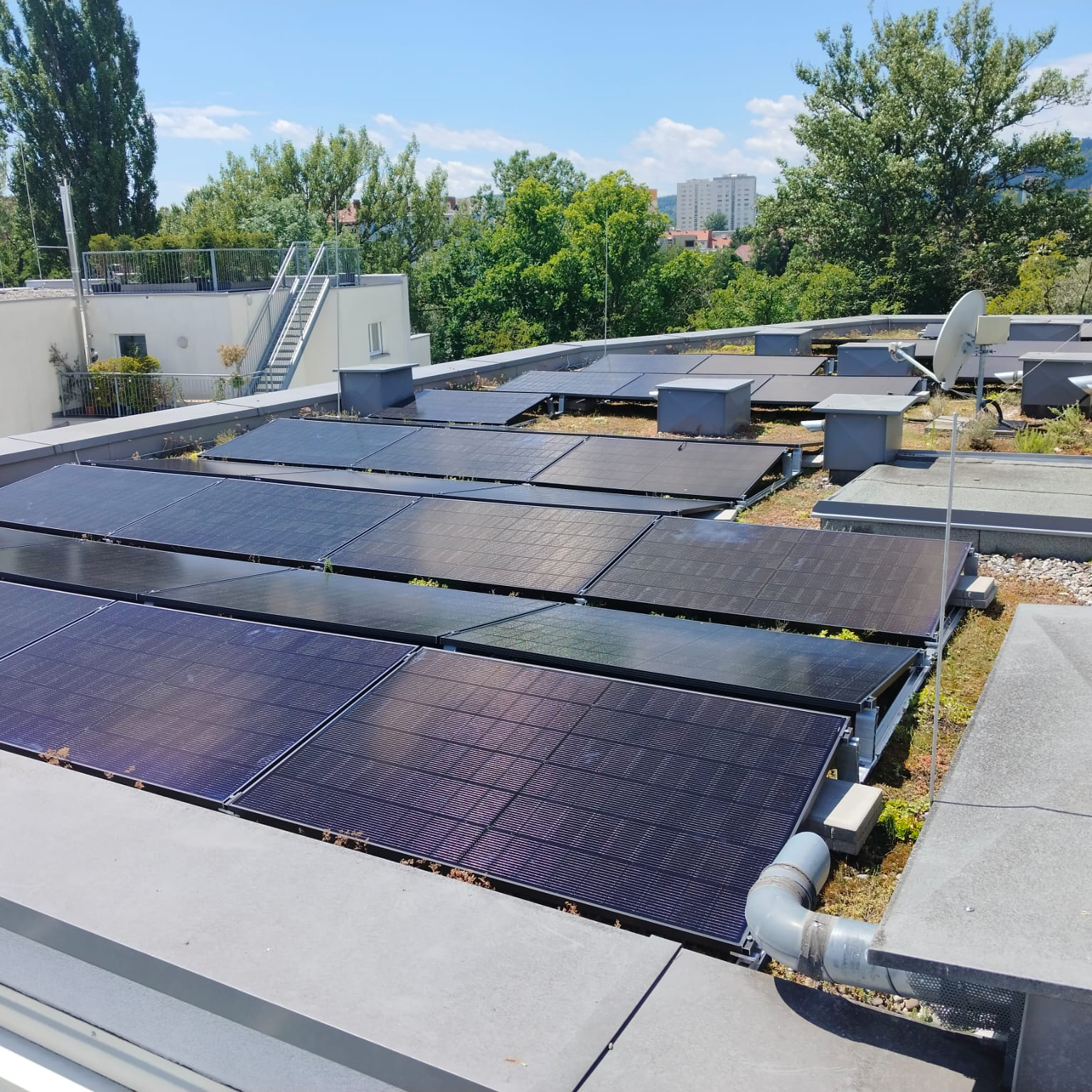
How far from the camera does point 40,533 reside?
10.2 meters

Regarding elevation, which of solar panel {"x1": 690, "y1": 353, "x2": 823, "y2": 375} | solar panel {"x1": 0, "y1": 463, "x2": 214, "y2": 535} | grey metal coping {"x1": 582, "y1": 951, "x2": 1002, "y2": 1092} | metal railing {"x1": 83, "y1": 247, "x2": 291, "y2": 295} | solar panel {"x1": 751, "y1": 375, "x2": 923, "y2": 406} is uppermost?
metal railing {"x1": 83, "y1": 247, "x2": 291, "y2": 295}

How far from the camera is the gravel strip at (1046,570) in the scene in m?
9.05

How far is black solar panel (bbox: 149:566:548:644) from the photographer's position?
6785 millimetres

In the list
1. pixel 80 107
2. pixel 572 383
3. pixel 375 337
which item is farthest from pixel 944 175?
pixel 80 107

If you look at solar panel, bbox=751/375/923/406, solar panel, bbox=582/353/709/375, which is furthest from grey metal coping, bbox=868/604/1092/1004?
solar panel, bbox=582/353/709/375

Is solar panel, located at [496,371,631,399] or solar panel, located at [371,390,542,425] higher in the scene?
solar panel, located at [496,371,631,399]

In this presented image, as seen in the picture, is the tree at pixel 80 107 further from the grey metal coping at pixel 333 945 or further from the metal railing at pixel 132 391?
the grey metal coping at pixel 333 945

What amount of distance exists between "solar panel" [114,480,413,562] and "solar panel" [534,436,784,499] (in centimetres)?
241

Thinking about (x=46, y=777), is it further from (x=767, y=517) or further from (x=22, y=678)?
(x=767, y=517)

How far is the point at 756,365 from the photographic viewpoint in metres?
20.1

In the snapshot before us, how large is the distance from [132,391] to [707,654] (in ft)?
88.3

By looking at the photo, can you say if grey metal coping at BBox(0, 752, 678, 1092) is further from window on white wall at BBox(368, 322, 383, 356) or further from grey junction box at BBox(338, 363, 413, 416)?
window on white wall at BBox(368, 322, 383, 356)

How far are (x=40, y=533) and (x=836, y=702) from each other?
8.25 meters

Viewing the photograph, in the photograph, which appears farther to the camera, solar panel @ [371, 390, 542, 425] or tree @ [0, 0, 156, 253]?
tree @ [0, 0, 156, 253]
